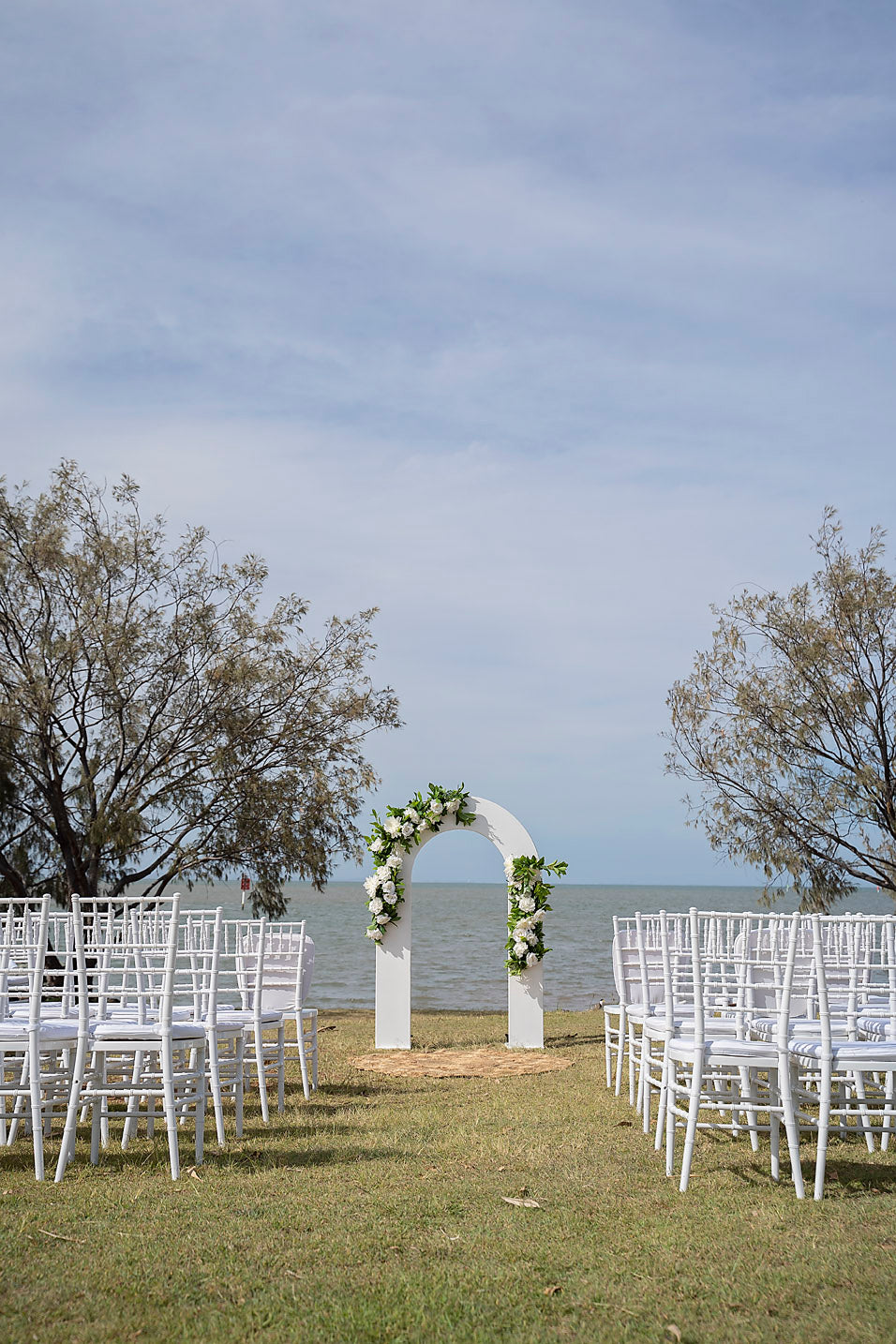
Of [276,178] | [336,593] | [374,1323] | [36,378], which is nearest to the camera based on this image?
[374,1323]

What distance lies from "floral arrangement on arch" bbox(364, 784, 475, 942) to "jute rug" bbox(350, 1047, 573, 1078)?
1.31 m

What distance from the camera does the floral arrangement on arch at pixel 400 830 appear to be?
1020 centimetres

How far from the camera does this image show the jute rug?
8227 mm

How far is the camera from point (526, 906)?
10180mm

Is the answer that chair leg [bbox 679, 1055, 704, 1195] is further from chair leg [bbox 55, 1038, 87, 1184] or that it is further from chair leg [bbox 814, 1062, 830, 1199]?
chair leg [bbox 55, 1038, 87, 1184]

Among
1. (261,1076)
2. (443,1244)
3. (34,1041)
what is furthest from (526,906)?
(443,1244)

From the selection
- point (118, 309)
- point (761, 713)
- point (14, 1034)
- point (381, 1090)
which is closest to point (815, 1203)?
point (14, 1034)

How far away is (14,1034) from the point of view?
15.3 feet

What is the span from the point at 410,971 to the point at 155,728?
4.36 m

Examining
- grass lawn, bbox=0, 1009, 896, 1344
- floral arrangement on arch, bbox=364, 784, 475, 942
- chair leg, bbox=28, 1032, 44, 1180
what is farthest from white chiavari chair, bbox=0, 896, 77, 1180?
floral arrangement on arch, bbox=364, 784, 475, 942

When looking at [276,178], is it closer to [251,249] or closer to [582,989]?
[251,249]

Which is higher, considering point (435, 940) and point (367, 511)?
point (367, 511)

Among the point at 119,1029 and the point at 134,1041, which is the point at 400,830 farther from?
the point at 119,1029

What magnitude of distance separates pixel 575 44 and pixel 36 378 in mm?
7752
